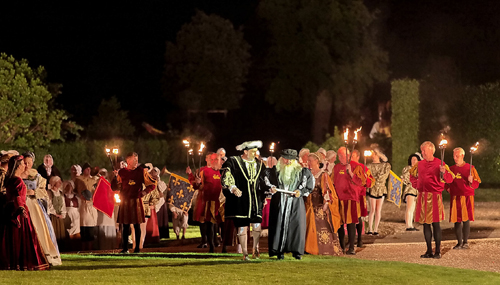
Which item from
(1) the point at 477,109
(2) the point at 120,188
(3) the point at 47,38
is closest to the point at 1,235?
(2) the point at 120,188

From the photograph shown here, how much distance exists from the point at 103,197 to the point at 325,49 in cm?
3560

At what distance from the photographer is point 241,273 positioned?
482 inches

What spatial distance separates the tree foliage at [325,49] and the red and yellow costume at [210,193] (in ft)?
121

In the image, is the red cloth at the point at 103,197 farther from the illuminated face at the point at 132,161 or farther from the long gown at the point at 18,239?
the long gown at the point at 18,239

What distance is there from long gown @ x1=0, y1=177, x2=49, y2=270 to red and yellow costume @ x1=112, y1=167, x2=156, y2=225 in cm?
257

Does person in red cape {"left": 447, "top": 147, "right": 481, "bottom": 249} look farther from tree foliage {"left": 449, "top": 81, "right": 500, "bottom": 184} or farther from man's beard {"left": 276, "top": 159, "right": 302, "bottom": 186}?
tree foliage {"left": 449, "top": 81, "right": 500, "bottom": 184}

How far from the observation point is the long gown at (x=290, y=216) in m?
13.7

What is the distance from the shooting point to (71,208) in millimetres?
17609

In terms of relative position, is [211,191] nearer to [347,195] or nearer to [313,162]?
[313,162]

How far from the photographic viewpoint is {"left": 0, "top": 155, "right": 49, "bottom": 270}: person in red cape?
12375 mm

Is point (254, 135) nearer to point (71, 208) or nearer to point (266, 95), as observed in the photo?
point (266, 95)

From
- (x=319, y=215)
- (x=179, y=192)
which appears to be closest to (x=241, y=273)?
(x=319, y=215)

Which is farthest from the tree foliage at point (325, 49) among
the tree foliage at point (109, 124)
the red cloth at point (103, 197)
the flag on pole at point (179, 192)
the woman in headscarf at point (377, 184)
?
the red cloth at point (103, 197)

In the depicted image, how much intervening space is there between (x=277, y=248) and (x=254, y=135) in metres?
41.8
